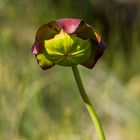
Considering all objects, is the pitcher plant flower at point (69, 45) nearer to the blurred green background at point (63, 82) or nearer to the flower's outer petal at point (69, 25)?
the flower's outer petal at point (69, 25)

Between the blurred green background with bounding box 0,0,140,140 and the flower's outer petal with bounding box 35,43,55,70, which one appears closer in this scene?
the flower's outer petal with bounding box 35,43,55,70

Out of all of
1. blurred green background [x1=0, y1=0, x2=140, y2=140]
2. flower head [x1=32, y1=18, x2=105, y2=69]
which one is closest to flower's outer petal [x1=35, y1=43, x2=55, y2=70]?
flower head [x1=32, y1=18, x2=105, y2=69]

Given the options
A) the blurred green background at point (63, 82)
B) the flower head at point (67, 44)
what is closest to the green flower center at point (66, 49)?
the flower head at point (67, 44)

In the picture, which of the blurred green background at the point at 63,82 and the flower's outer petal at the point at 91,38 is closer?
the flower's outer petal at the point at 91,38

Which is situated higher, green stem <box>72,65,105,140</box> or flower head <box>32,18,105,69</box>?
flower head <box>32,18,105,69</box>

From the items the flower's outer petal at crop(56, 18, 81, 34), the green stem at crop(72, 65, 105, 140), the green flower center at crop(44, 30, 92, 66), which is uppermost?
the flower's outer petal at crop(56, 18, 81, 34)

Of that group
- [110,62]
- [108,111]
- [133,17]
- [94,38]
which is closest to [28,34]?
[110,62]

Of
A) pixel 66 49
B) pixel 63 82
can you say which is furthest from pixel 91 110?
pixel 63 82

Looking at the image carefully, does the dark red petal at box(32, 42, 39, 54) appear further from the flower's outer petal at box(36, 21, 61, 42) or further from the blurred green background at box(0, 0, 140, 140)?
the blurred green background at box(0, 0, 140, 140)
